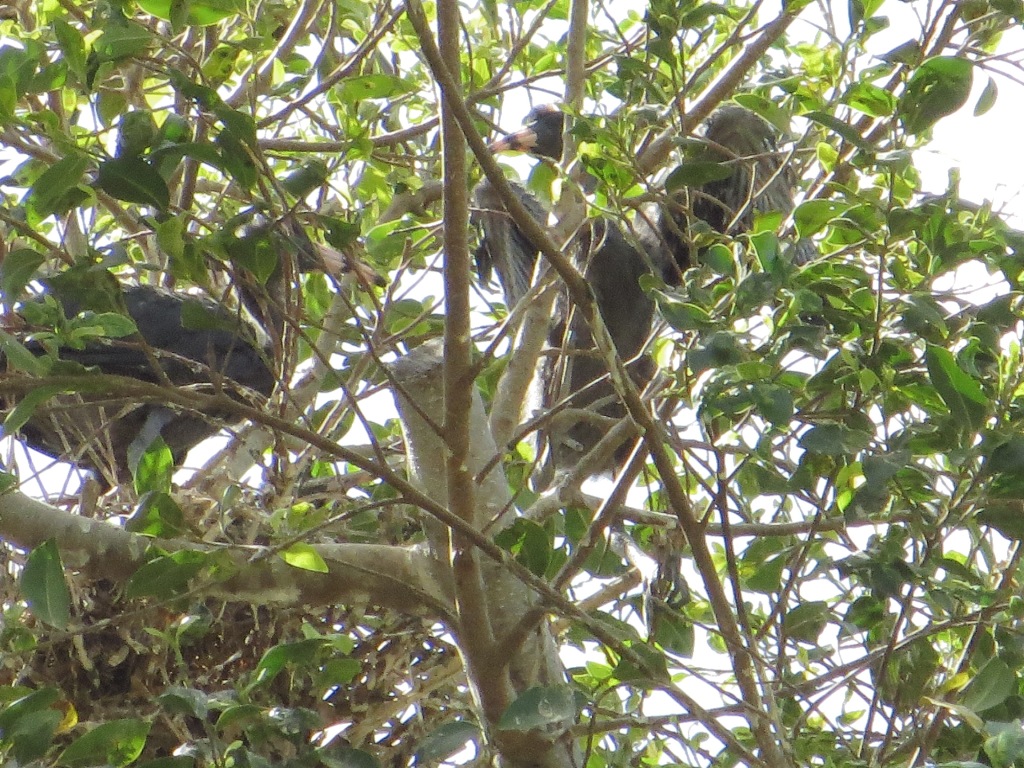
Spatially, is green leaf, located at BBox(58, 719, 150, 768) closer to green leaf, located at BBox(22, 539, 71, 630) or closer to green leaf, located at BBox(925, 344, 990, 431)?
green leaf, located at BBox(22, 539, 71, 630)

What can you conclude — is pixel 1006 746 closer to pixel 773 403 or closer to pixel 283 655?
pixel 773 403

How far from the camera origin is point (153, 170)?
4.74 feet

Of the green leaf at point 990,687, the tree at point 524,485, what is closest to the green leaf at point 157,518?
the tree at point 524,485

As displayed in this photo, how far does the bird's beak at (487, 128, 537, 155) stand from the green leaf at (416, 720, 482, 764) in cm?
221

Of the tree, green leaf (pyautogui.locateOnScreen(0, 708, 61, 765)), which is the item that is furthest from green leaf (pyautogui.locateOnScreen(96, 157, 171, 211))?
green leaf (pyautogui.locateOnScreen(0, 708, 61, 765))

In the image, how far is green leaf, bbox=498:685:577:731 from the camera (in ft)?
4.70

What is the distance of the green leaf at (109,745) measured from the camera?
1479mm

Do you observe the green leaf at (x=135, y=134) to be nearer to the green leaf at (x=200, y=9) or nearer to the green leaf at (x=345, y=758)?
the green leaf at (x=200, y=9)

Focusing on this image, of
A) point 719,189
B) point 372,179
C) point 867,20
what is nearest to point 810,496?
point 867,20

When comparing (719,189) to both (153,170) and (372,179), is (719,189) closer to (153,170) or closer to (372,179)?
(372,179)

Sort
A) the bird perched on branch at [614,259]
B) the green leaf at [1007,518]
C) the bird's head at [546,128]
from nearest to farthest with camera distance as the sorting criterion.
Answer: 1. the green leaf at [1007,518]
2. the bird perched on branch at [614,259]
3. the bird's head at [546,128]

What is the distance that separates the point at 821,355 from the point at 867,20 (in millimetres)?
522

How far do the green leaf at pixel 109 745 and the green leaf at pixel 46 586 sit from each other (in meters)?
0.15

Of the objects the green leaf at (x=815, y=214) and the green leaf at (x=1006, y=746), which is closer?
the green leaf at (x=1006, y=746)
